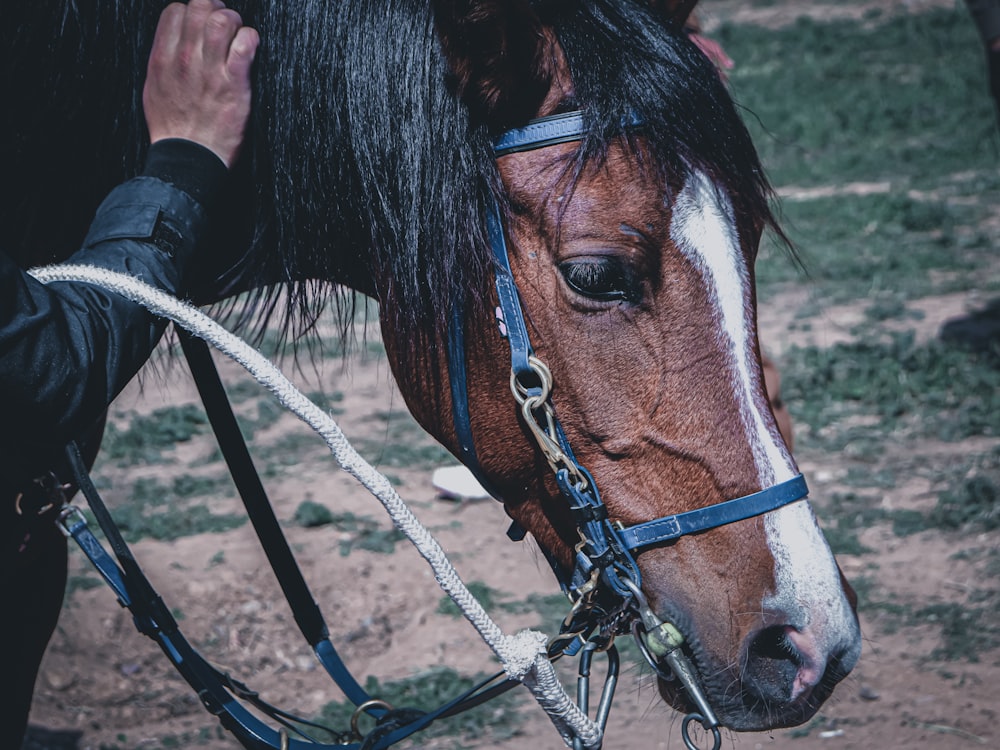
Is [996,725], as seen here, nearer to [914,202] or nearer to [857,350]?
[857,350]

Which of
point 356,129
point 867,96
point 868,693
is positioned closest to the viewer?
point 356,129

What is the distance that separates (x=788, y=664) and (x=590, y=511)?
0.41 m

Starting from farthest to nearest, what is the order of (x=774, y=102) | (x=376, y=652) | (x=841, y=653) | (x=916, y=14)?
(x=916, y=14) → (x=774, y=102) → (x=376, y=652) → (x=841, y=653)

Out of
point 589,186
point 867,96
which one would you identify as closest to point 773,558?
point 589,186

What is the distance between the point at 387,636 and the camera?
3.70 meters

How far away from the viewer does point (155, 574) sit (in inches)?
157

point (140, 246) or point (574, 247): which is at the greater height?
point (140, 246)

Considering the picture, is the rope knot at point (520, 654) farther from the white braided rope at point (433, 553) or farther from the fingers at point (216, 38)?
the fingers at point (216, 38)

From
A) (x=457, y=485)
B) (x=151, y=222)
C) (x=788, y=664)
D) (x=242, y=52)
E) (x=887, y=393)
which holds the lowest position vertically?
(x=887, y=393)

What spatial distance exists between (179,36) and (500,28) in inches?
22.4

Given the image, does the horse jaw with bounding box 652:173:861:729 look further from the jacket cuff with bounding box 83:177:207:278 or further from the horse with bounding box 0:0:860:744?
the jacket cuff with bounding box 83:177:207:278

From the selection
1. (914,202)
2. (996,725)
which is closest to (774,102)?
(914,202)

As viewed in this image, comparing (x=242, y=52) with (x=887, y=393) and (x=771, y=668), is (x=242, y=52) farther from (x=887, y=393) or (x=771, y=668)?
(x=887, y=393)

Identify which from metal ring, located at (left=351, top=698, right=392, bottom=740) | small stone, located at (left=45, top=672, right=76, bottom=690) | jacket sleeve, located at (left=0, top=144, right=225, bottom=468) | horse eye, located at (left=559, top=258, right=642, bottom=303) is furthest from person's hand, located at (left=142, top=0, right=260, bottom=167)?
small stone, located at (left=45, top=672, right=76, bottom=690)
